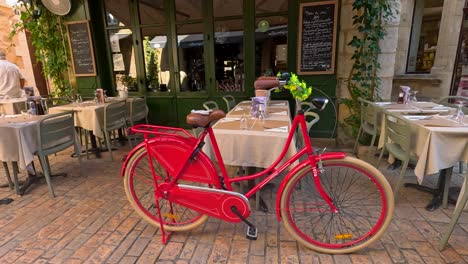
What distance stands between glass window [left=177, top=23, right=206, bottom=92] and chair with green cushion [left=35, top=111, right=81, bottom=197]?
95.2 inches

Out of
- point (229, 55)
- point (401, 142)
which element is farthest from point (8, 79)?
point (401, 142)

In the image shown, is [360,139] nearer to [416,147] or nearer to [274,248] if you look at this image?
[416,147]

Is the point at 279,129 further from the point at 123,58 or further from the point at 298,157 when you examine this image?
the point at 123,58

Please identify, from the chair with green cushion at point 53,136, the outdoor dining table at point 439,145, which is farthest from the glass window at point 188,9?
the outdoor dining table at point 439,145

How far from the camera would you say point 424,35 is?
796 cm

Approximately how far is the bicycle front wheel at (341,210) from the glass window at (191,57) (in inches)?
123

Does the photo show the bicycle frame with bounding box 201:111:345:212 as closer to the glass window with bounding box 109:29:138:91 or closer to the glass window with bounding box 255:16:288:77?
the glass window with bounding box 255:16:288:77

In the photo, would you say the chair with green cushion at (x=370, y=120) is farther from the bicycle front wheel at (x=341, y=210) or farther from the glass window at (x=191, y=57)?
the glass window at (x=191, y=57)

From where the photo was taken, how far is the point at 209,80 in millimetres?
4887

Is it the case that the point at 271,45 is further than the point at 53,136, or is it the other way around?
the point at 271,45

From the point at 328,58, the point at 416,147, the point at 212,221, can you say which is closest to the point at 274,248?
the point at 212,221

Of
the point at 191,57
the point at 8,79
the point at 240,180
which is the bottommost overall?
the point at 240,180

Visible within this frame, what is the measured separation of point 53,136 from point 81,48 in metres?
3.02

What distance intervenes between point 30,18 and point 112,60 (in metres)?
1.60
